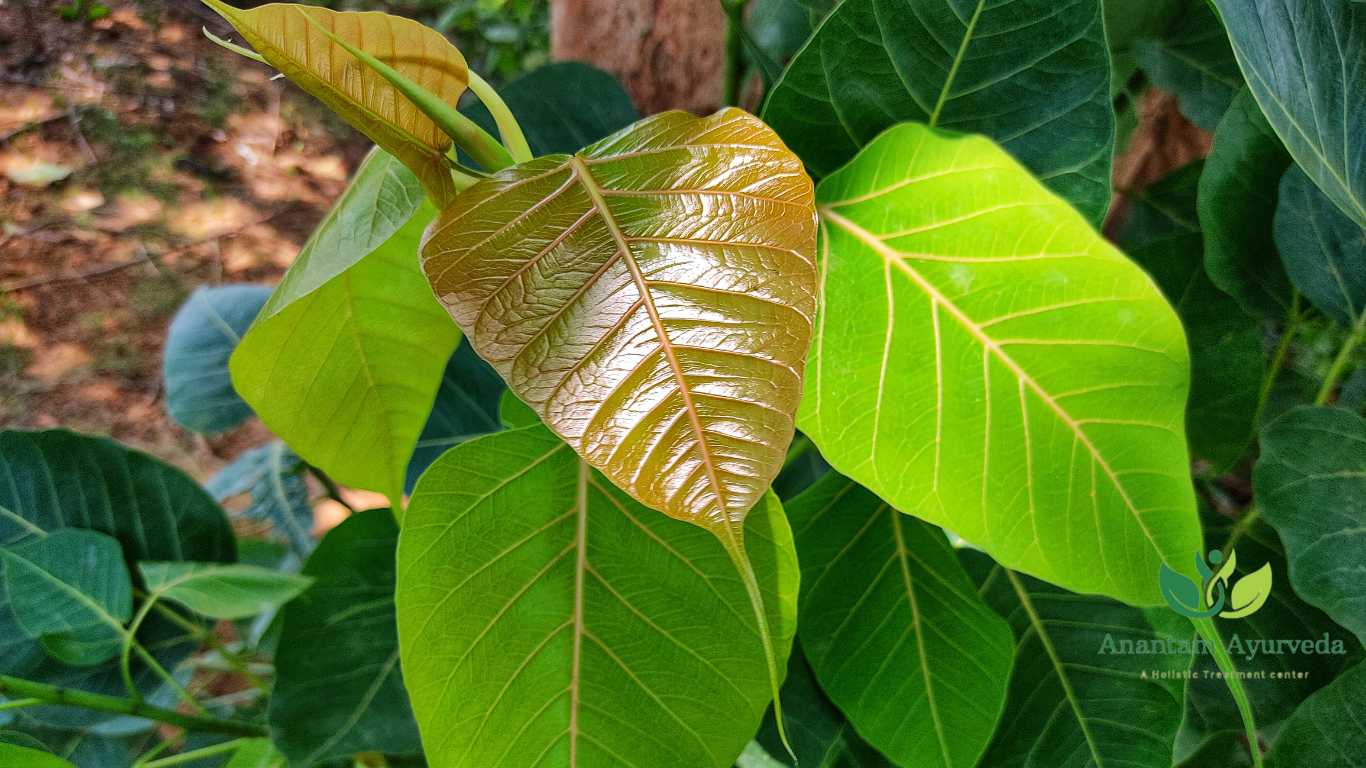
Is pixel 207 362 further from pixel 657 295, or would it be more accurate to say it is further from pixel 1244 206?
pixel 1244 206

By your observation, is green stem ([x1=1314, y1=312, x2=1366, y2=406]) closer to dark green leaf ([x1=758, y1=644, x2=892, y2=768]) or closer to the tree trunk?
dark green leaf ([x1=758, y1=644, x2=892, y2=768])

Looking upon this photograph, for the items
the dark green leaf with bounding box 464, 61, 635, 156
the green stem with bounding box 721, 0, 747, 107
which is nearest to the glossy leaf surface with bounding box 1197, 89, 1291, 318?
the green stem with bounding box 721, 0, 747, 107

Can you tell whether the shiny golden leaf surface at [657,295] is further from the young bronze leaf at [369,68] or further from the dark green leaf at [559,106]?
the dark green leaf at [559,106]

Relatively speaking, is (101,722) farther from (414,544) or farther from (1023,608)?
(1023,608)

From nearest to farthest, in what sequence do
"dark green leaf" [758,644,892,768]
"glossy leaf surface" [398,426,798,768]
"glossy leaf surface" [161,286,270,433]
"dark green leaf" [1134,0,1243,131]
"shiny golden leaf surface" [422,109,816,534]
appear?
"shiny golden leaf surface" [422,109,816,534], "glossy leaf surface" [398,426,798,768], "dark green leaf" [758,644,892,768], "dark green leaf" [1134,0,1243,131], "glossy leaf surface" [161,286,270,433]

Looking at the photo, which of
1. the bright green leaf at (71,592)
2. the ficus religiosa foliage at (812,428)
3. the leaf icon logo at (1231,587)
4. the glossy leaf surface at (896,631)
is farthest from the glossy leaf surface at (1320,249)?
the bright green leaf at (71,592)

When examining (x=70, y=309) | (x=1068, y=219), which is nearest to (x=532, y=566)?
(x=1068, y=219)
